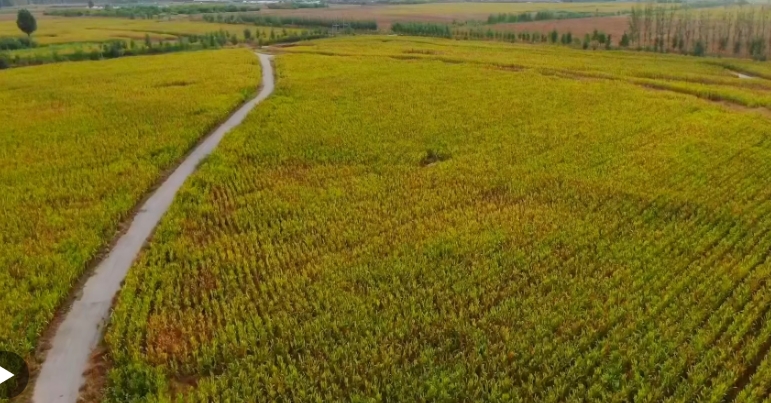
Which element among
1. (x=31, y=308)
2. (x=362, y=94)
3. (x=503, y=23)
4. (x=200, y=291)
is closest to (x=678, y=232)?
(x=200, y=291)

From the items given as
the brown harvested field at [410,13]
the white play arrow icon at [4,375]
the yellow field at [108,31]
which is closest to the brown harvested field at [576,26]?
the brown harvested field at [410,13]

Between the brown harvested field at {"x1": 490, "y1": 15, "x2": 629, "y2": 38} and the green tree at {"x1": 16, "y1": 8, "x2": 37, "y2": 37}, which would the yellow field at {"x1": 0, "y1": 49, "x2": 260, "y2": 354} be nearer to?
the green tree at {"x1": 16, "y1": 8, "x2": 37, "y2": 37}

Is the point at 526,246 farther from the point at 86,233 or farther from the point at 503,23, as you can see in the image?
the point at 503,23

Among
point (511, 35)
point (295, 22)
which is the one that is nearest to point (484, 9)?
point (295, 22)

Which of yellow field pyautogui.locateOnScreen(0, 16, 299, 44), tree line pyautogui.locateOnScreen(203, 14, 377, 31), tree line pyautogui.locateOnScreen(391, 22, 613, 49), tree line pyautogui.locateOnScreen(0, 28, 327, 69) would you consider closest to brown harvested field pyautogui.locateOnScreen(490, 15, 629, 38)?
tree line pyautogui.locateOnScreen(391, 22, 613, 49)

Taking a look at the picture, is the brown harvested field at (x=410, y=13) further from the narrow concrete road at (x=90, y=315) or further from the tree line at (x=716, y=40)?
the narrow concrete road at (x=90, y=315)

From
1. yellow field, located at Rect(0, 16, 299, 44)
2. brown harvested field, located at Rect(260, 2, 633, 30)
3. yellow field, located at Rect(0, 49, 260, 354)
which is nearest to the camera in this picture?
yellow field, located at Rect(0, 49, 260, 354)

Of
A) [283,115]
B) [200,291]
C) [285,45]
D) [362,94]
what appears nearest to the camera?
[200,291]
